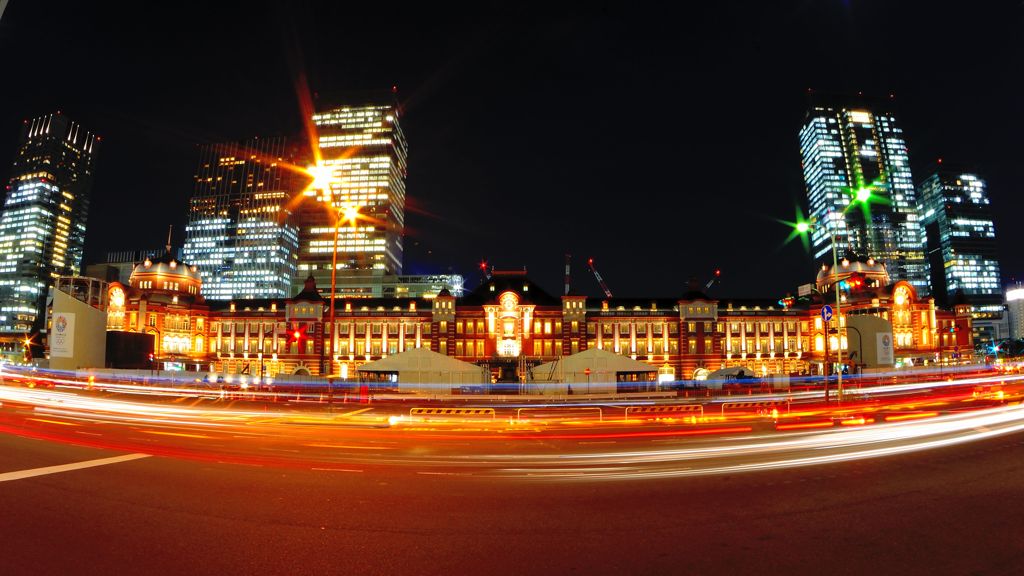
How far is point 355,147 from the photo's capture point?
197000mm

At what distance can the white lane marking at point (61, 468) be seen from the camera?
11539 millimetres

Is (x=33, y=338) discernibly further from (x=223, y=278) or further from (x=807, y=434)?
(x=807, y=434)

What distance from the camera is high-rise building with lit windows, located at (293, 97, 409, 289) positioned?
18212 centimetres

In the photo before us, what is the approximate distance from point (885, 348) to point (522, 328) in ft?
143

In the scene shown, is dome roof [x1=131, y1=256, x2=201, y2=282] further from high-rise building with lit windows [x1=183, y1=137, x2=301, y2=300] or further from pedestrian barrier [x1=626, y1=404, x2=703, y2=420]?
pedestrian barrier [x1=626, y1=404, x2=703, y2=420]

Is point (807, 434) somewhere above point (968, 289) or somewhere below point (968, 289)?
below

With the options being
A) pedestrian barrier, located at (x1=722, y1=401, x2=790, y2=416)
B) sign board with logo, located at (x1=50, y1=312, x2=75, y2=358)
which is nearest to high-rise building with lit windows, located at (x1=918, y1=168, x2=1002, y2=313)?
pedestrian barrier, located at (x1=722, y1=401, x2=790, y2=416)

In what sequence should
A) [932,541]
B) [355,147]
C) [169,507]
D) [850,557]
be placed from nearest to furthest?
[850,557], [932,541], [169,507], [355,147]

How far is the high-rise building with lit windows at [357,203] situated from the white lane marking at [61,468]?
164 m

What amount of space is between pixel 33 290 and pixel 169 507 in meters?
249

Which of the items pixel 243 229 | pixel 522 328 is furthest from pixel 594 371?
pixel 243 229

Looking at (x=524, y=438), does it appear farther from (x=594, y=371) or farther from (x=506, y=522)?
(x=594, y=371)

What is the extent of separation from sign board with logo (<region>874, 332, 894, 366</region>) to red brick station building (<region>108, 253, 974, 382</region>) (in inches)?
836

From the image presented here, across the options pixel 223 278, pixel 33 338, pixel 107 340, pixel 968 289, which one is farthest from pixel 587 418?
pixel 968 289
